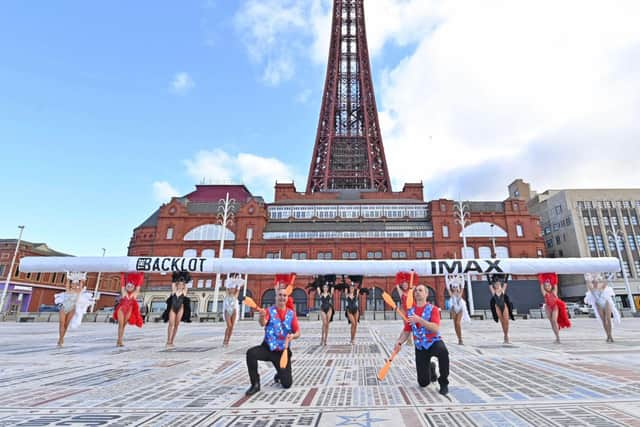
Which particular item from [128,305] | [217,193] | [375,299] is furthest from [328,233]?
[128,305]

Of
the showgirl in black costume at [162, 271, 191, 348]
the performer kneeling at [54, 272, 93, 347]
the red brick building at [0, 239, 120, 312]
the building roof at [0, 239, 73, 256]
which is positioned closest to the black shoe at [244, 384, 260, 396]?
the showgirl in black costume at [162, 271, 191, 348]

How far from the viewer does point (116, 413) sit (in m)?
3.64

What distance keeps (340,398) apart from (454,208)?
49428 mm

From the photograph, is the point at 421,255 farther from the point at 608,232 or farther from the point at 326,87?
the point at 326,87

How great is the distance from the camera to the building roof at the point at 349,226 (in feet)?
166

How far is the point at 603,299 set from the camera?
10297 millimetres

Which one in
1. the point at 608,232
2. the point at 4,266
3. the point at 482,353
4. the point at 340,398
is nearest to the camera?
the point at 340,398

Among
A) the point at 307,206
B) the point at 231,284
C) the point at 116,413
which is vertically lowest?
the point at 116,413

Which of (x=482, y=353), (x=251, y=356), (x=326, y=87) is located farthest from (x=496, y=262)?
(x=326, y=87)

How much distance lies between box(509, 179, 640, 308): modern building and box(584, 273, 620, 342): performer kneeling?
49500 millimetres

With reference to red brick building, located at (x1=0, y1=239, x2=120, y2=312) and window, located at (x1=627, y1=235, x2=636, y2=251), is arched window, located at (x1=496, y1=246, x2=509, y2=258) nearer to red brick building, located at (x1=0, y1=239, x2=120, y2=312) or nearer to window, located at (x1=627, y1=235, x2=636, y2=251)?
window, located at (x1=627, y1=235, x2=636, y2=251)

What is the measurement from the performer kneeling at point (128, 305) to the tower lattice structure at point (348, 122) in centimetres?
6212

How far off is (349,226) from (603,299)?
41244 millimetres

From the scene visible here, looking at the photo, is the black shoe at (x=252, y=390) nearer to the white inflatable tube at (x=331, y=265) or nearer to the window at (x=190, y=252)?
the white inflatable tube at (x=331, y=265)
